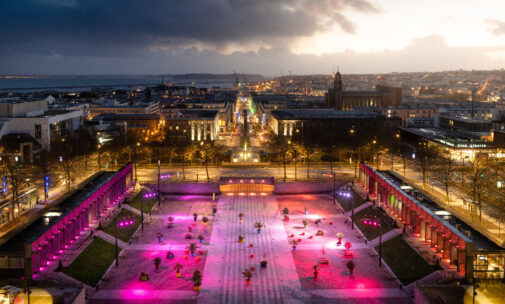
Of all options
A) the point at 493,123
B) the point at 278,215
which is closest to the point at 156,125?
the point at 278,215

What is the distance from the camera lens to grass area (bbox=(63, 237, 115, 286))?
2710 cm

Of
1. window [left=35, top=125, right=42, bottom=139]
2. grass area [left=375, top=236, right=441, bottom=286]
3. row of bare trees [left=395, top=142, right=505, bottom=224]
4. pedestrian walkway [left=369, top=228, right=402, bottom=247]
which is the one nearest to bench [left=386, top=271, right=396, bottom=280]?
grass area [left=375, top=236, right=441, bottom=286]

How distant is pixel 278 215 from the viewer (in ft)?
138

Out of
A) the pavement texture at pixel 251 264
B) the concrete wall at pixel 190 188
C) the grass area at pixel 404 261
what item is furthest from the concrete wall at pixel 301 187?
the grass area at pixel 404 261

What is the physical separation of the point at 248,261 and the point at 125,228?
12.0 meters

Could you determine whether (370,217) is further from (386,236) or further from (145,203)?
(145,203)

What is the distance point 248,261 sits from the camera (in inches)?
1216

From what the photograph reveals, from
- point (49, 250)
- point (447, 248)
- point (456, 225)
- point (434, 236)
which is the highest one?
point (456, 225)

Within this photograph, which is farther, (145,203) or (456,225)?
(145,203)

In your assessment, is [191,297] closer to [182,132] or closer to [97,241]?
[97,241]

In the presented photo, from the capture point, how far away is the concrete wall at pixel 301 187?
5047 cm

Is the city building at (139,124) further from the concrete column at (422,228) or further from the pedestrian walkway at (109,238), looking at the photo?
the concrete column at (422,228)

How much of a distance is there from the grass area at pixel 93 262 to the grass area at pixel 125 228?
2085mm

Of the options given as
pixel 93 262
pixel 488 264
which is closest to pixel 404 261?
pixel 488 264
